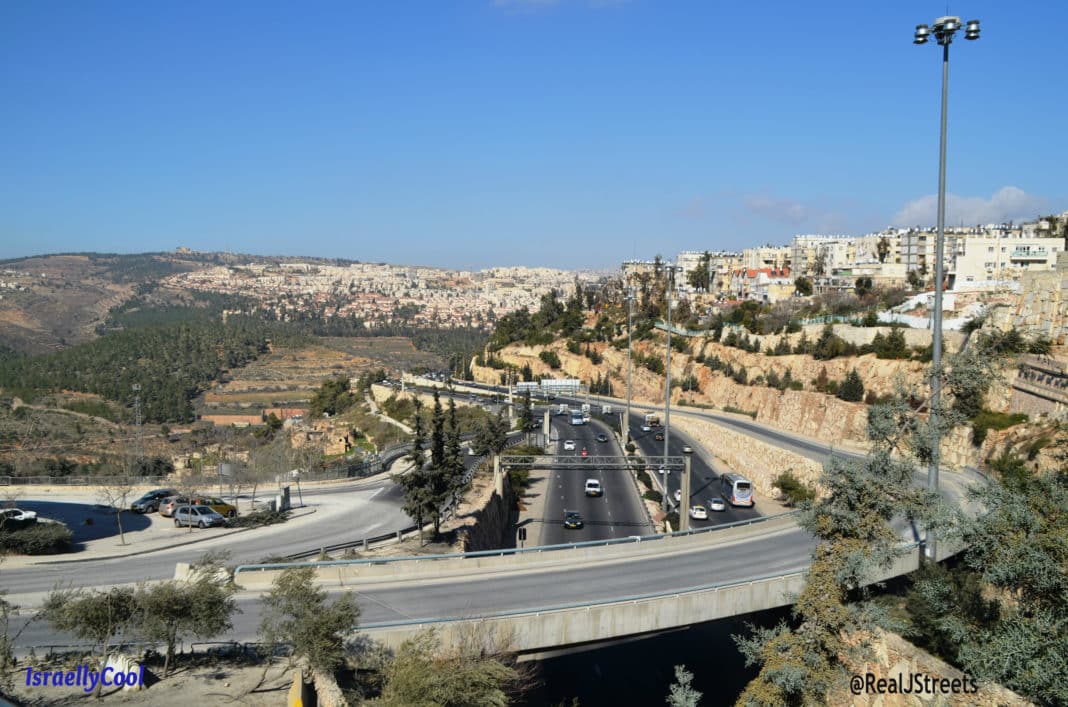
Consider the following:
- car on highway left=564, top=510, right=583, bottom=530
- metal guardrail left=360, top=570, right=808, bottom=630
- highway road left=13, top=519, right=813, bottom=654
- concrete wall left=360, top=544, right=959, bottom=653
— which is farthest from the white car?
car on highway left=564, top=510, right=583, bottom=530

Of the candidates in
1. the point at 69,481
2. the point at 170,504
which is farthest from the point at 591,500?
the point at 69,481

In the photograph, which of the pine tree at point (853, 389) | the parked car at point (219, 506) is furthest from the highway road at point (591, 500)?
the pine tree at point (853, 389)

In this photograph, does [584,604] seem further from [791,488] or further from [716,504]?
[791,488]

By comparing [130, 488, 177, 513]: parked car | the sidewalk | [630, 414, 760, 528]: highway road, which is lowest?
the sidewalk

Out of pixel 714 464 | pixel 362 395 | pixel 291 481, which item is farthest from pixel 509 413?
pixel 362 395

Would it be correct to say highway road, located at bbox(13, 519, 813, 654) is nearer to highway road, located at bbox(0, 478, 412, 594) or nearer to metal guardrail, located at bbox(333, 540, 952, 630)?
metal guardrail, located at bbox(333, 540, 952, 630)

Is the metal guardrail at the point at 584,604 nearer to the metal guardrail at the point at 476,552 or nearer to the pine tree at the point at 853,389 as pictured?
the metal guardrail at the point at 476,552
